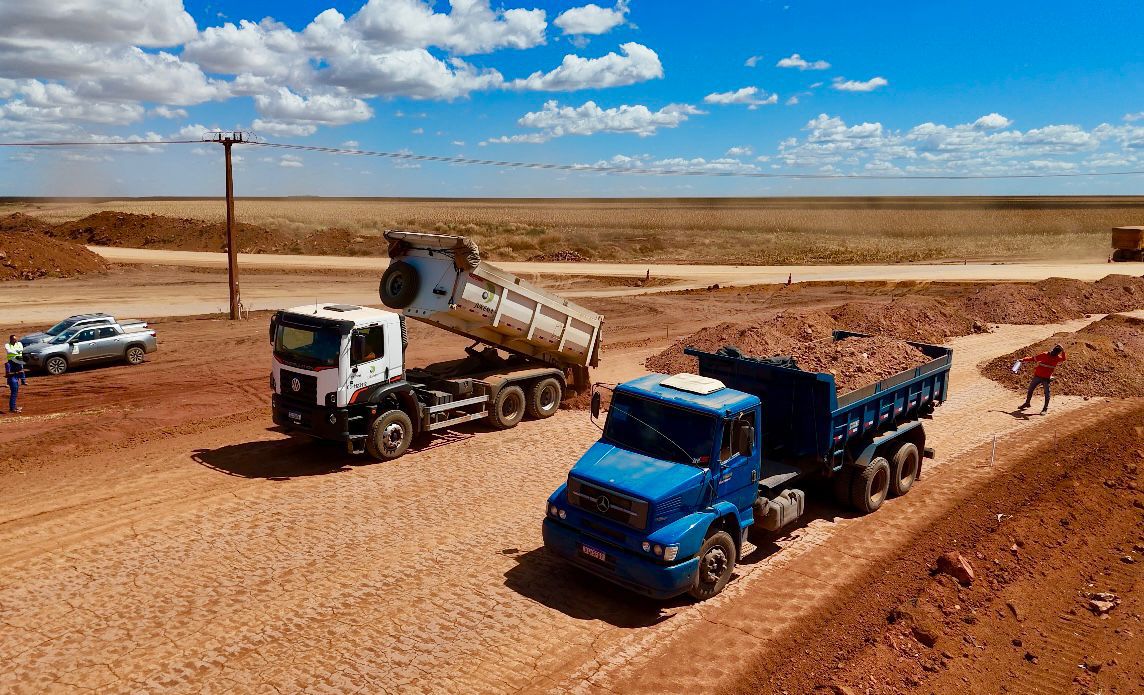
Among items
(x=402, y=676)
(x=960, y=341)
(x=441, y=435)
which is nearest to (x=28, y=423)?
(x=441, y=435)

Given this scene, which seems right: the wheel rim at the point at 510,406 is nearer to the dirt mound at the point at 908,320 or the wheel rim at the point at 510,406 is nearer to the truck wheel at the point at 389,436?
the truck wheel at the point at 389,436

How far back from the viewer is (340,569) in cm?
1021

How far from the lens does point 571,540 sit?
9.40 metres

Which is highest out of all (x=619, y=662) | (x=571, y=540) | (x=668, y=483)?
(x=668, y=483)

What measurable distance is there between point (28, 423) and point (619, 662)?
15.3 meters

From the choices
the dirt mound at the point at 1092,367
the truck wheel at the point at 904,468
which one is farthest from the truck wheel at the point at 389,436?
the dirt mound at the point at 1092,367

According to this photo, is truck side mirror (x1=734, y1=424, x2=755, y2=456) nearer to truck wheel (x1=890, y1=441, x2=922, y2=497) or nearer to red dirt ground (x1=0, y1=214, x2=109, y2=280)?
truck wheel (x1=890, y1=441, x2=922, y2=497)

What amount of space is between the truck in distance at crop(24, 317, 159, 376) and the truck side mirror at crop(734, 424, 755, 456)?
20.5m

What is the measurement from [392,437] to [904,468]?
9.08 meters

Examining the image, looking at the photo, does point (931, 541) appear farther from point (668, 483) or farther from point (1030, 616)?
point (668, 483)

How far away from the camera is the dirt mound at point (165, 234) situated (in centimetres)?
6831

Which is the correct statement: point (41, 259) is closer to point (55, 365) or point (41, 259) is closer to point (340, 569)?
point (55, 365)

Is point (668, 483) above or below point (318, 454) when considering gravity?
above

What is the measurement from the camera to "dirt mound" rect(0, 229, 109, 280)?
44.4 m
